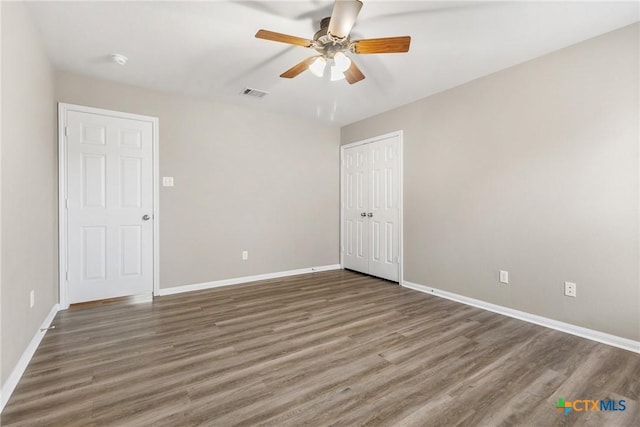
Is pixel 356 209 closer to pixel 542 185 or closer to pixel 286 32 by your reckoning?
pixel 542 185

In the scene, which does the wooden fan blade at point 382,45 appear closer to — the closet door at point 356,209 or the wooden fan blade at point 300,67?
the wooden fan blade at point 300,67

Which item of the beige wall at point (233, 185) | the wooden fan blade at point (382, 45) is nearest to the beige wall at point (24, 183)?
the beige wall at point (233, 185)

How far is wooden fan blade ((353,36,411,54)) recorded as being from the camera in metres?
2.06

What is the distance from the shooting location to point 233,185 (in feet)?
13.9

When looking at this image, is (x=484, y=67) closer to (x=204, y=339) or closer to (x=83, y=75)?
(x=204, y=339)

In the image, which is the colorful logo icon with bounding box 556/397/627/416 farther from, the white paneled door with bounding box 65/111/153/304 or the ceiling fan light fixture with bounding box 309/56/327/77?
the white paneled door with bounding box 65/111/153/304

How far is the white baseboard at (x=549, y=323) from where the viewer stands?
2.35 meters

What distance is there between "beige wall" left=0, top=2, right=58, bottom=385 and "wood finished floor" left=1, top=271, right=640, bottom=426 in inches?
13.4

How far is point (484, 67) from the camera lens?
3057 millimetres

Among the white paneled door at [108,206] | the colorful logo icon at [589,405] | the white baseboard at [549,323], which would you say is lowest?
the colorful logo icon at [589,405]

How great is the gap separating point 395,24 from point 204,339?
2964mm

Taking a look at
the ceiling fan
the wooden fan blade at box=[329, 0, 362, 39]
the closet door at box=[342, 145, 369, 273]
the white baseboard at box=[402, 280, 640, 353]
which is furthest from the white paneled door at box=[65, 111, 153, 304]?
the white baseboard at box=[402, 280, 640, 353]

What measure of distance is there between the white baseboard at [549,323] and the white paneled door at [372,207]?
0.88 m

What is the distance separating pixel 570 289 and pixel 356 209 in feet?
9.65
